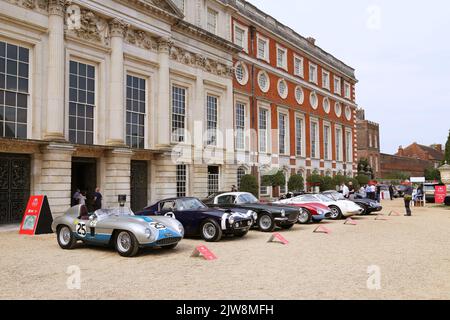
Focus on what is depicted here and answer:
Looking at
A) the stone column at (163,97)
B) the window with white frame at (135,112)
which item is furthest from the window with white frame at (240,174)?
the window with white frame at (135,112)

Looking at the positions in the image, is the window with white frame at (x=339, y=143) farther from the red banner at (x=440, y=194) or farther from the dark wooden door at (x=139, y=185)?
the dark wooden door at (x=139, y=185)

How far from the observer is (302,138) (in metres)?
37.1

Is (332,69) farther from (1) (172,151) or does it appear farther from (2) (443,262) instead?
(2) (443,262)

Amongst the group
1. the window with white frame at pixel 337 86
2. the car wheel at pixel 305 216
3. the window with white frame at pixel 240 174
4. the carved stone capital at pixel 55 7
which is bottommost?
the car wheel at pixel 305 216

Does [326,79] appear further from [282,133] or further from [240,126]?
[240,126]

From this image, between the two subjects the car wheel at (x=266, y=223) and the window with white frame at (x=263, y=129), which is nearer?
the car wheel at (x=266, y=223)

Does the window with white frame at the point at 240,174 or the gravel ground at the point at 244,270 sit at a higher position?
the window with white frame at the point at 240,174

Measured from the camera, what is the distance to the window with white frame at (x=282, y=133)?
33812 mm

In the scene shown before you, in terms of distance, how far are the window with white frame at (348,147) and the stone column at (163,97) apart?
1121 inches

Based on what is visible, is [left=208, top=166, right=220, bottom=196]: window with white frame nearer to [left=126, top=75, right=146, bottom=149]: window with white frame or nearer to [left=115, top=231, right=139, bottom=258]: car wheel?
[left=126, top=75, right=146, bottom=149]: window with white frame

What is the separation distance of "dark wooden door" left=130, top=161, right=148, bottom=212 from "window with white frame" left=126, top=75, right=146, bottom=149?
108cm

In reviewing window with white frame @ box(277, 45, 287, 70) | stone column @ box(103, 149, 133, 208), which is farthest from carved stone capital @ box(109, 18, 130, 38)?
window with white frame @ box(277, 45, 287, 70)

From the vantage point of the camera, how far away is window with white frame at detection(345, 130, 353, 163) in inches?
1802

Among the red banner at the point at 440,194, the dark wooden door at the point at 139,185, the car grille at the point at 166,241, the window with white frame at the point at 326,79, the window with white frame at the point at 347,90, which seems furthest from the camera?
the window with white frame at the point at 347,90
